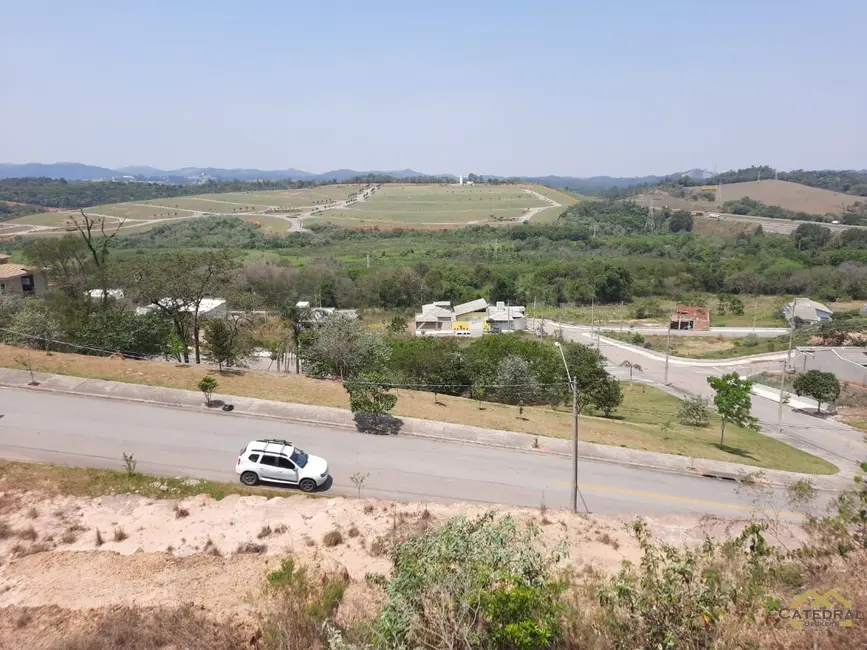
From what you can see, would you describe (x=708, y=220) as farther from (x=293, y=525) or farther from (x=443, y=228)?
(x=293, y=525)

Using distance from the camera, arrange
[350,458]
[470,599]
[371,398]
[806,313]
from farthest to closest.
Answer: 1. [806,313]
2. [371,398]
3. [350,458]
4. [470,599]

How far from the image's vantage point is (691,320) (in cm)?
6462

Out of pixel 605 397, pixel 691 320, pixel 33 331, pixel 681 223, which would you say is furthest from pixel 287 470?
pixel 681 223

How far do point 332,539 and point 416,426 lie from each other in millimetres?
8309

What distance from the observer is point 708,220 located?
5689 inches

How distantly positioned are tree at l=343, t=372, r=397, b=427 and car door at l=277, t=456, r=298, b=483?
15.1ft

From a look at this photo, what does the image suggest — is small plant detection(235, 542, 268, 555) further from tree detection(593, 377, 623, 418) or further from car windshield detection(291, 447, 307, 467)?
tree detection(593, 377, 623, 418)

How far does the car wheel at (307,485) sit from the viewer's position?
589 inches

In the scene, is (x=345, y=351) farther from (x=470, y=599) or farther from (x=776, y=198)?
(x=776, y=198)

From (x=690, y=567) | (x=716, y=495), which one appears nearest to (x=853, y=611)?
(x=690, y=567)

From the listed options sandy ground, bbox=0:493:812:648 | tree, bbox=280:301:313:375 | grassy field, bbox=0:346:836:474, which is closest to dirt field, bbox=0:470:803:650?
sandy ground, bbox=0:493:812:648

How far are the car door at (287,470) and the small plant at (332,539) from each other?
2792 mm

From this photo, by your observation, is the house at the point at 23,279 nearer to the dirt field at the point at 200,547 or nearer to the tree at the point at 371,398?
the tree at the point at 371,398

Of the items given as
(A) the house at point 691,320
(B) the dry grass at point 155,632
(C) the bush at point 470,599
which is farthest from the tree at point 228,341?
(A) the house at point 691,320
